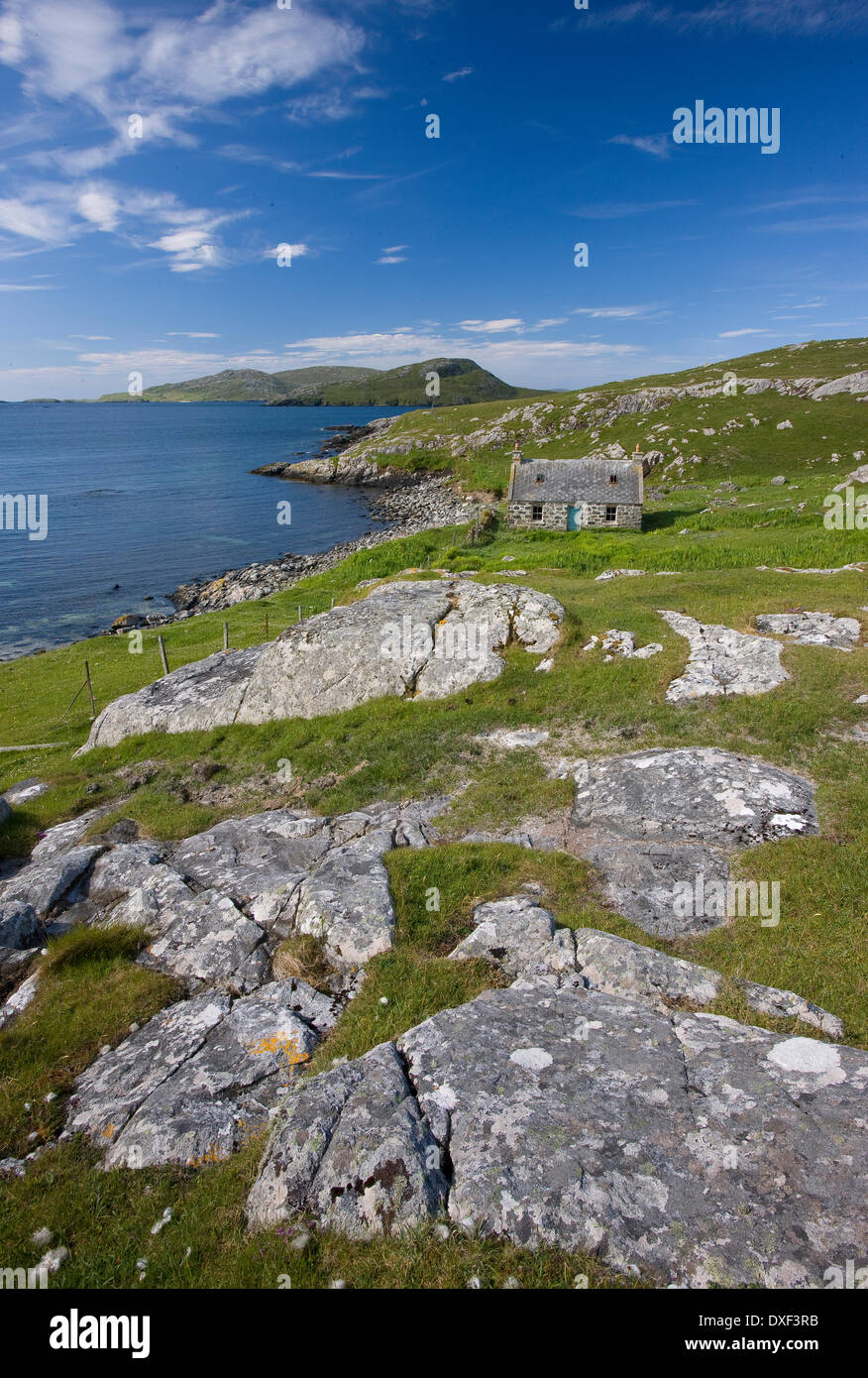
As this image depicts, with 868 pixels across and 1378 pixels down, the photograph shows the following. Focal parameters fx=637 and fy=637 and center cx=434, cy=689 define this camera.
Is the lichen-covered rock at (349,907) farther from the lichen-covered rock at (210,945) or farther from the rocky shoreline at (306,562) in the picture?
the rocky shoreline at (306,562)

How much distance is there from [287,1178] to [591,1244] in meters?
3.31

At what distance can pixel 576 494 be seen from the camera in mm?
65375

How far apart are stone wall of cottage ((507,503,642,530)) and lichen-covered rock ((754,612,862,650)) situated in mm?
40782

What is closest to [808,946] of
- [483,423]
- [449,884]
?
[449,884]

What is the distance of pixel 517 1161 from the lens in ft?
22.9

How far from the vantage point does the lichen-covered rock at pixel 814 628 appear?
21.9 metres

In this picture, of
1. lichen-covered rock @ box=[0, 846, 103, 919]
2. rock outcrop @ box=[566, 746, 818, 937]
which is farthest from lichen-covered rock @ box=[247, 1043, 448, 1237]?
lichen-covered rock @ box=[0, 846, 103, 919]

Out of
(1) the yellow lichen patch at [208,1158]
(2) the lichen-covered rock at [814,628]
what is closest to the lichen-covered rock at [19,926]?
(1) the yellow lichen patch at [208,1158]

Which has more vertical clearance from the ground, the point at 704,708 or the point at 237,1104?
the point at 704,708

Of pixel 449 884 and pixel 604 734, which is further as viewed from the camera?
pixel 604 734

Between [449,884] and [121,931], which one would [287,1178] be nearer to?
[449,884]

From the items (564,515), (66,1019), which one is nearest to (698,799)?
(66,1019)

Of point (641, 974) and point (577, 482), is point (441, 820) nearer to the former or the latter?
point (641, 974)

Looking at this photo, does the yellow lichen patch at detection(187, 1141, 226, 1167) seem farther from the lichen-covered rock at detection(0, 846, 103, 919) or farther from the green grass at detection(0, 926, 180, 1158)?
the lichen-covered rock at detection(0, 846, 103, 919)
